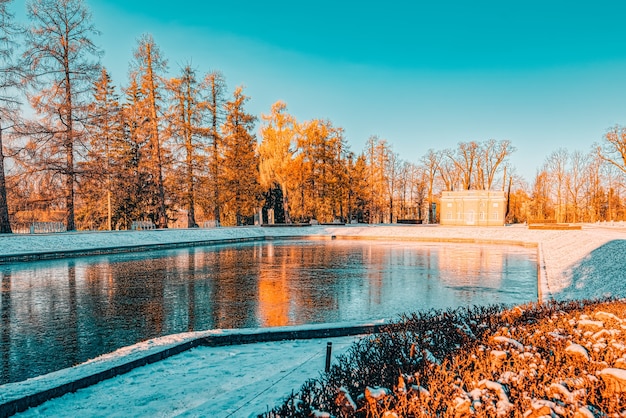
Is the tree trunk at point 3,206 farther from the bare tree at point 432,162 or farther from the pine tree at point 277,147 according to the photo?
the bare tree at point 432,162

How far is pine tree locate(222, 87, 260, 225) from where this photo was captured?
127ft

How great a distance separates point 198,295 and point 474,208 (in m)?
42.8

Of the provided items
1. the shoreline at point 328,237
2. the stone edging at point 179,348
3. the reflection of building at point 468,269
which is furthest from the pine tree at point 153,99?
the stone edging at point 179,348

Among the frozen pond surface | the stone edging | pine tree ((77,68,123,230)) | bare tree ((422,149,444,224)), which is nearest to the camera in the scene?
the stone edging

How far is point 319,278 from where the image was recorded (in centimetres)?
1254

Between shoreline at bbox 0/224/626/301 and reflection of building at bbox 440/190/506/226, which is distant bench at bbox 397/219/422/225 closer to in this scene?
reflection of building at bbox 440/190/506/226

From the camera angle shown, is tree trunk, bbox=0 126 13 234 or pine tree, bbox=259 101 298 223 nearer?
tree trunk, bbox=0 126 13 234

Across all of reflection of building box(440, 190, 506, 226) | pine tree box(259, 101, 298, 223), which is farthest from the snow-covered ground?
reflection of building box(440, 190, 506, 226)

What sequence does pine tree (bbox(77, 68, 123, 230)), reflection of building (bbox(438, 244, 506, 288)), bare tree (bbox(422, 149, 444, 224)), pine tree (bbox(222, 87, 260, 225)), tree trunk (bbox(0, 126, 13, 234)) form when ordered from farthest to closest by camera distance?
1. bare tree (bbox(422, 149, 444, 224))
2. pine tree (bbox(222, 87, 260, 225))
3. pine tree (bbox(77, 68, 123, 230))
4. tree trunk (bbox(0, 126, 13, 234))
5. reflection of building (bbox(438, 244, 506, 288))

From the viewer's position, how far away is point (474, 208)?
46.5m

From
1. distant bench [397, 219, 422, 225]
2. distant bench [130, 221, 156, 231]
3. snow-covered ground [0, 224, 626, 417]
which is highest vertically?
distant bench [130, 221, 156, 231]

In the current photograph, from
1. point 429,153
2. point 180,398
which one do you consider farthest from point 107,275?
point 429,153

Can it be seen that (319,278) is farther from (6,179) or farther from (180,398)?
(6,179)

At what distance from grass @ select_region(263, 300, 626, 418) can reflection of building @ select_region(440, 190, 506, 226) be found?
4422 cm
